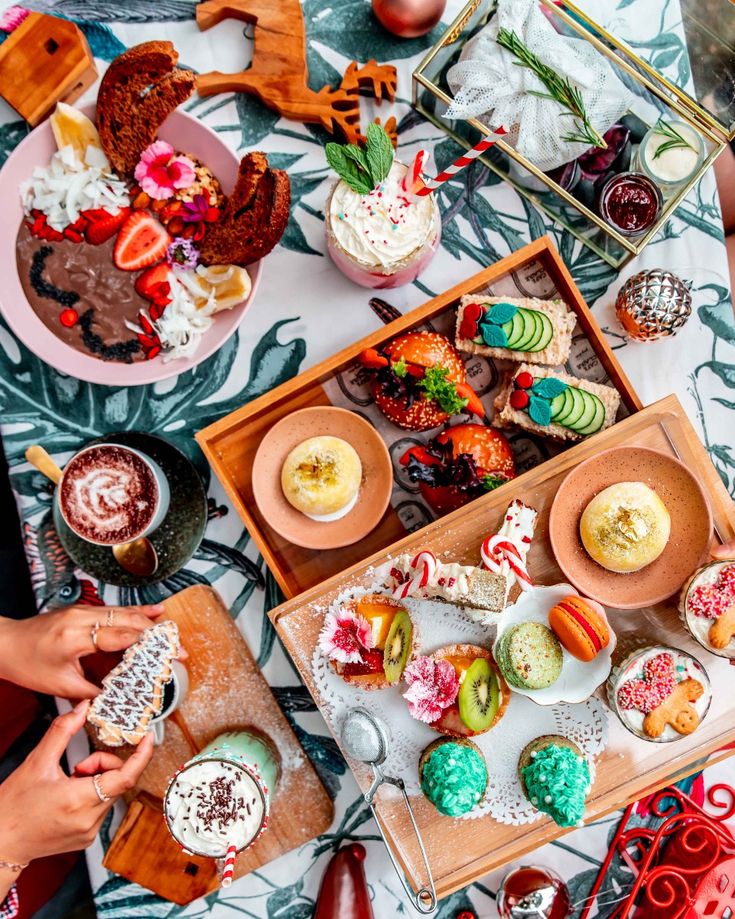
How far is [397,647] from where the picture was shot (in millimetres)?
1641

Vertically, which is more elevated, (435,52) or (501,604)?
(435,52)

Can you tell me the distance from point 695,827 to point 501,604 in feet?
3.05

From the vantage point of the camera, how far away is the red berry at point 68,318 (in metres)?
1.81

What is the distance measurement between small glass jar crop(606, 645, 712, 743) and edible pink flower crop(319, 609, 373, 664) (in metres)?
0.53

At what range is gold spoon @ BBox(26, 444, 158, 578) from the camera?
191 cm

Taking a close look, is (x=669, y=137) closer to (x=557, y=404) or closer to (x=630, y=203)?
(x=630, y=203)

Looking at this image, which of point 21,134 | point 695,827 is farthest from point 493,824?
point 21,134

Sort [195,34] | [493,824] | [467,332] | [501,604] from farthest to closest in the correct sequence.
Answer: [195,34], [467,332], [493,824], [501,604]

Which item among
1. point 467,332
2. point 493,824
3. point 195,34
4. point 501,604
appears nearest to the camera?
point 501,604

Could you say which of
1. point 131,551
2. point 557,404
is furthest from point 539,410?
point 131,551

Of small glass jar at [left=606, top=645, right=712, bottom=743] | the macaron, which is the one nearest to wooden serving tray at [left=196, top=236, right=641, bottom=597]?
the macaron

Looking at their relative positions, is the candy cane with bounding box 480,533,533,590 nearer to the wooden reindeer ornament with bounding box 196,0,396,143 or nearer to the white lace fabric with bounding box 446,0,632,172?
the white lace fabric with bounding box 446,0,632,172

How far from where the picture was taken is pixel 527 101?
172 centimetres

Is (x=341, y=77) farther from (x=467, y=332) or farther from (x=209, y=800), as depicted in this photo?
(x=209, y=800)
